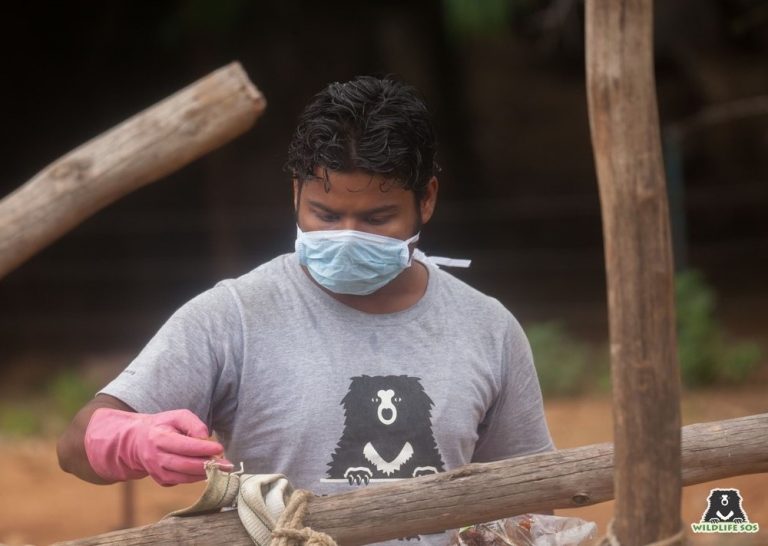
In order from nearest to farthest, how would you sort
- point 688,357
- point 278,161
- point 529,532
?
point 529,532 < point 688,357 < point 278,161

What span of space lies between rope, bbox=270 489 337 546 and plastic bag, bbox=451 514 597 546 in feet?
1.65

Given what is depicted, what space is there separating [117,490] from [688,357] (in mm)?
3211

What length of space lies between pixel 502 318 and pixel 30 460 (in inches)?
171

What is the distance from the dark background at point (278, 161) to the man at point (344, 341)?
541cm

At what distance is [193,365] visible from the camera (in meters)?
2.23

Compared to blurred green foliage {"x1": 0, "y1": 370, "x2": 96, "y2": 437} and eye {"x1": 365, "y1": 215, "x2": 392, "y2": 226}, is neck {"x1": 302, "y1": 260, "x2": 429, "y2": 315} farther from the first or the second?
blurred green foliage {"x1": 0, "y1": 370, "x2": 96, "y2": 437}

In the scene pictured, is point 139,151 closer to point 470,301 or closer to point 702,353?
point 470,301

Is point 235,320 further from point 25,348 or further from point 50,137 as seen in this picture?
point 50,137

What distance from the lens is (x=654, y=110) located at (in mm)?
1866

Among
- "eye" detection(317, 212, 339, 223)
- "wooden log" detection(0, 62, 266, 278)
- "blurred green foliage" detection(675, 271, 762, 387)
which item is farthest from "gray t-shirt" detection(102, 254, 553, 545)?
"blurred green foliage" detection(675, 271, 762, 387)

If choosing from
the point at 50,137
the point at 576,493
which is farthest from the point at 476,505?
the point at 50,137

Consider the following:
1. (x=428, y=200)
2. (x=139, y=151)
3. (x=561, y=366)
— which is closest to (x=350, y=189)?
(x=428, y=200)

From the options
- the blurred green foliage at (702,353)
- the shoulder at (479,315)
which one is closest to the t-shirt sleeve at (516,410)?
the shoulder at (479,315)

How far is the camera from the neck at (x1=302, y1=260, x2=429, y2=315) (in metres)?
2.45
